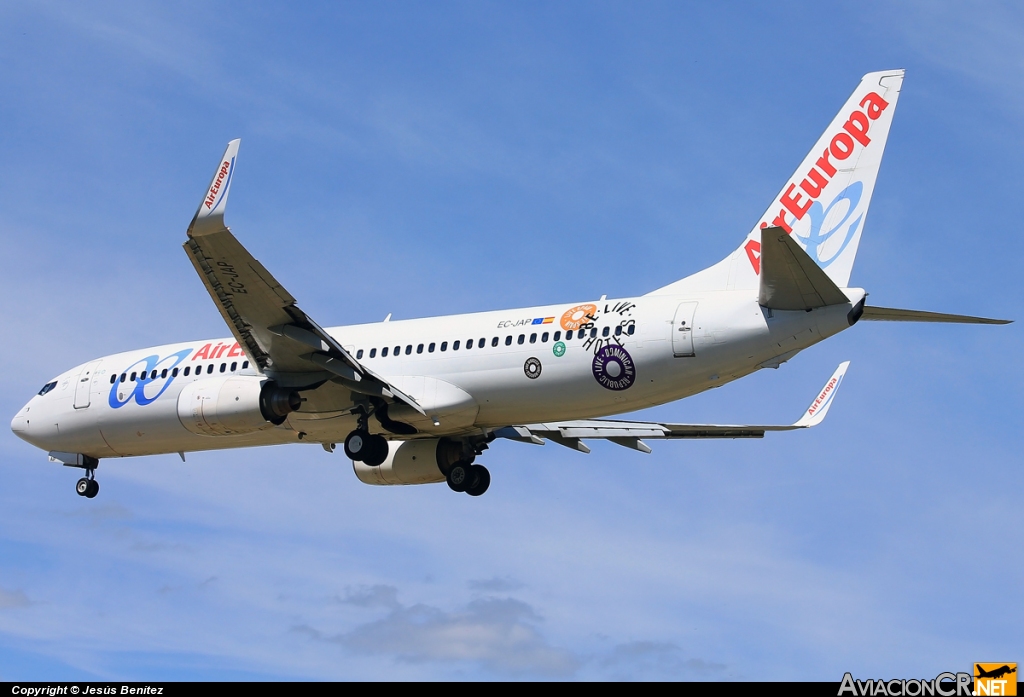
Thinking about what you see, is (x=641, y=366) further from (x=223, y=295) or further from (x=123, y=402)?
(x=123, y=402)

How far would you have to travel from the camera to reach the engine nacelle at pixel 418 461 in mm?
35156

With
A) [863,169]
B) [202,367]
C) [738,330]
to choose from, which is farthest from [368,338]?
[863,169]

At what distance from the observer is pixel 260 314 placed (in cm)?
3048

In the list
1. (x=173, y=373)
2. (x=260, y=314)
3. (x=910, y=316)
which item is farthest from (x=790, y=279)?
(x=173, y=373)

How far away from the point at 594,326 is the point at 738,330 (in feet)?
10.9

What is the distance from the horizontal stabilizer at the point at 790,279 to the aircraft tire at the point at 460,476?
10.3m

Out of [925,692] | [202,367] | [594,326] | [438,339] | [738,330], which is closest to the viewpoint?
[925,692]

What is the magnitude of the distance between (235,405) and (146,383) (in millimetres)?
4898

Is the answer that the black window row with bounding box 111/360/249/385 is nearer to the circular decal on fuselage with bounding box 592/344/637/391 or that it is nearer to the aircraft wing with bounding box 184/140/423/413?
the aircraft wing with bounding box 184/140/423/413

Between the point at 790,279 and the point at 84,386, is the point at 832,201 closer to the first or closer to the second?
the point at 790,279

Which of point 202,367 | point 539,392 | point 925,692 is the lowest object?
point 925,692

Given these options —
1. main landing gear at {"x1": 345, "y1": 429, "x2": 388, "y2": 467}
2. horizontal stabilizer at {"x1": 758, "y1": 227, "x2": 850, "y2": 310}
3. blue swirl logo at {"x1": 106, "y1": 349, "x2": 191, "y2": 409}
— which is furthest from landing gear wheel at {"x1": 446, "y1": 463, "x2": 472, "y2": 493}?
horizontal stabilizer at {"x1": 758, "y1": 227, "x2": 850, "y2": 310}

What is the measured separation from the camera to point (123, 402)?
35250 mm

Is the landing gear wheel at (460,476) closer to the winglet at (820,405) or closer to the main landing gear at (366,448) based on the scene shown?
the main landing gear at (366,448)
